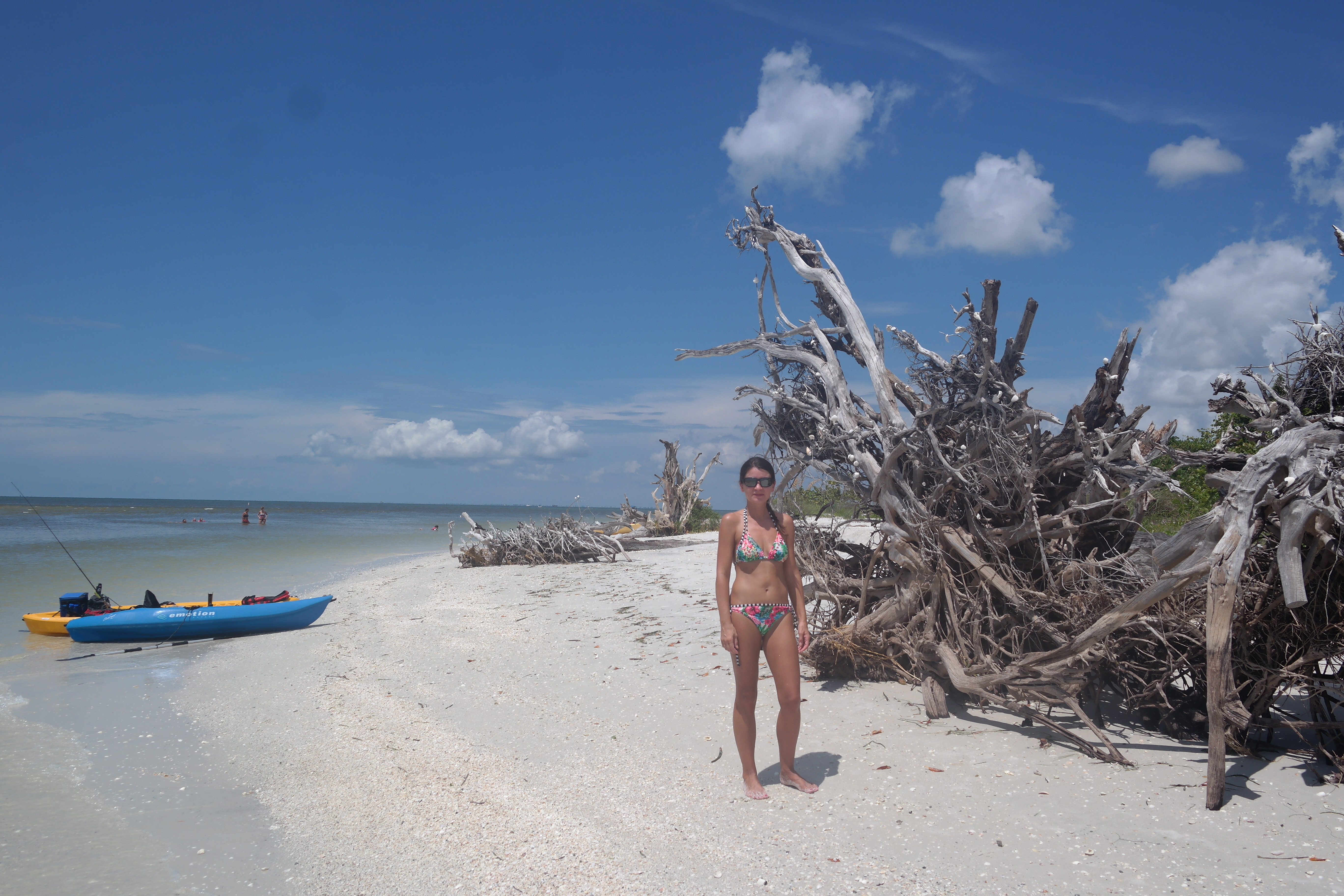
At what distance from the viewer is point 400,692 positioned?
280 inches

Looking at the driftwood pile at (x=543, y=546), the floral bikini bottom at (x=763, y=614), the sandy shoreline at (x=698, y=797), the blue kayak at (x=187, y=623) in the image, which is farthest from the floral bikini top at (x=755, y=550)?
the driftwood pile at (x=543, y=546)

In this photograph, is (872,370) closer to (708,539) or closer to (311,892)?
(311,892)

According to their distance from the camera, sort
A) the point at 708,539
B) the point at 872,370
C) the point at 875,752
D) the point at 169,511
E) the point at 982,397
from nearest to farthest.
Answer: the point at 875,752
the point at 982,397
the point at 872,370
the point at 708,539
the point at 169,511

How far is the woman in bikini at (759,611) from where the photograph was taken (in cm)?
414

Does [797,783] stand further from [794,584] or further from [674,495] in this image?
[674,495]

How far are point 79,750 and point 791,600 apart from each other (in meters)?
6.15

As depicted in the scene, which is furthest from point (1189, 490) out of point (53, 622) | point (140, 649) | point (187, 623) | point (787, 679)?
point (53, 622)

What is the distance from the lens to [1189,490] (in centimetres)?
1230

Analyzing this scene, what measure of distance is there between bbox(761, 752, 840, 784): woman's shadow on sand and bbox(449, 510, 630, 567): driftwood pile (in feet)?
42.8

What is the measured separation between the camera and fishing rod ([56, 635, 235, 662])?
31.5ft

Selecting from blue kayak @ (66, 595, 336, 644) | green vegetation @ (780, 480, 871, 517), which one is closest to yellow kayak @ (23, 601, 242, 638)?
blue kayak @ (66, 595, 336, 644)

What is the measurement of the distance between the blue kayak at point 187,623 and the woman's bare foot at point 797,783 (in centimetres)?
939

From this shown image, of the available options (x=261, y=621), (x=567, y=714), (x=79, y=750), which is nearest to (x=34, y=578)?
(x=261, y=621)

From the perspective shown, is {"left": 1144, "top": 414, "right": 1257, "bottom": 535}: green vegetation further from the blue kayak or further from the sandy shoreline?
the blue kayak
